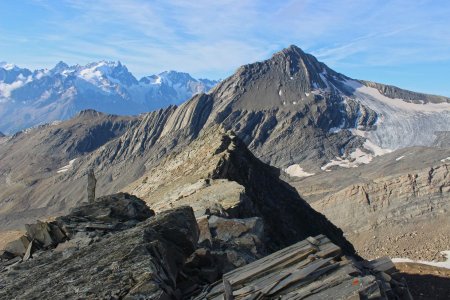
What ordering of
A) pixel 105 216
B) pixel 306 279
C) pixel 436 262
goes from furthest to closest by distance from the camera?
pixel 436 262 → pixel 105 216 → pixel 306 279

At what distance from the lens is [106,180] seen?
624ft

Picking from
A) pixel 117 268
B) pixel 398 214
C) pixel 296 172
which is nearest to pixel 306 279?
pixel 117 268

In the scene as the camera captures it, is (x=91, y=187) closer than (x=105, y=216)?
No

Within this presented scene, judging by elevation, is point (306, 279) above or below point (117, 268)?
below

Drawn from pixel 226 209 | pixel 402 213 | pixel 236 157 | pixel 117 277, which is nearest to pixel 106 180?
pixel 402 213

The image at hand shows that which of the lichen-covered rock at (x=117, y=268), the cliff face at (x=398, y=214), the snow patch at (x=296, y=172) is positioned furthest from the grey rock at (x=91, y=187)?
the snow patch at (x=296, y=172)

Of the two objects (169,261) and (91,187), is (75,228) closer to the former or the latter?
(169,261)

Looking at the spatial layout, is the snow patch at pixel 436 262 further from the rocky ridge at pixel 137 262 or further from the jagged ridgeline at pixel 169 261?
the rocky ridge at pixel 137 262

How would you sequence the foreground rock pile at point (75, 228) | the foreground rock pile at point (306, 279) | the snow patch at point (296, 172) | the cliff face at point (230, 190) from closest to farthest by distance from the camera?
1. the foreground rock pile at point (306, 279)
2. the foreground rock pile at point (75, 228)
3. the cliff face at point (230, 190)
4. the snow patch at point (296, 172)

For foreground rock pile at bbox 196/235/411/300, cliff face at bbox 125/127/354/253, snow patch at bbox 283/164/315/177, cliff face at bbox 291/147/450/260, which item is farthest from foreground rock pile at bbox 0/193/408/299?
snow patch at bbox 283/164/315/177

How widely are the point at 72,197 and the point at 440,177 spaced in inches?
4894

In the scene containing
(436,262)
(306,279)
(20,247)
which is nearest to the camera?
(306,279)

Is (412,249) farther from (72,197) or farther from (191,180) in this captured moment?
(72,197)

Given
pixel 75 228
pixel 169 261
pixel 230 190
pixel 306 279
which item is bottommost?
pixel 306 279
